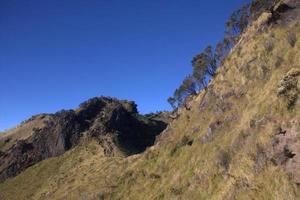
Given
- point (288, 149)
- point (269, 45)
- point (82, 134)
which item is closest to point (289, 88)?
point (288, 149)

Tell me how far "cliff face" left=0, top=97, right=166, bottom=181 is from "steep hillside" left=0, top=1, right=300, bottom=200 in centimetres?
2899

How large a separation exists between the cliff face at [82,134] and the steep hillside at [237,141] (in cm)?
2899

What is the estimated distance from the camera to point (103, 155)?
3716 inches

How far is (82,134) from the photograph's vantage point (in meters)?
116

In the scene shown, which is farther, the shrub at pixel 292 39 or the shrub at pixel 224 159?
the shrub at pixel 292 39

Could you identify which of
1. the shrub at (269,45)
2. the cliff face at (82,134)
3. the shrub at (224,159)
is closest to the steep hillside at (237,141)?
the shrub at (269,45)

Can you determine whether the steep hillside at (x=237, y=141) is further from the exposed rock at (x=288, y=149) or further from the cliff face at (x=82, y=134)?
the cliff face at (x=82, y=134)

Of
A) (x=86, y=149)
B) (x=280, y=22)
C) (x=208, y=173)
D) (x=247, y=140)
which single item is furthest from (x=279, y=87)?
(x=86, y=149)

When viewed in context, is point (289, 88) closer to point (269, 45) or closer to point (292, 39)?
point (292, 39)

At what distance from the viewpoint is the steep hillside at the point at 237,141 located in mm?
34594

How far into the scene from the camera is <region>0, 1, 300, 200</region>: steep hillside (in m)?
34.6

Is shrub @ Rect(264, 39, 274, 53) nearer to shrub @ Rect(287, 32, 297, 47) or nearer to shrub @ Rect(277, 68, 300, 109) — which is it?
shrub @ Rect(287, 32, 297, 47)

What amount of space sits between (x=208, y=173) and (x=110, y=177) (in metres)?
31.8

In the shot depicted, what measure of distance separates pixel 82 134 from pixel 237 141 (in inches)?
3132
